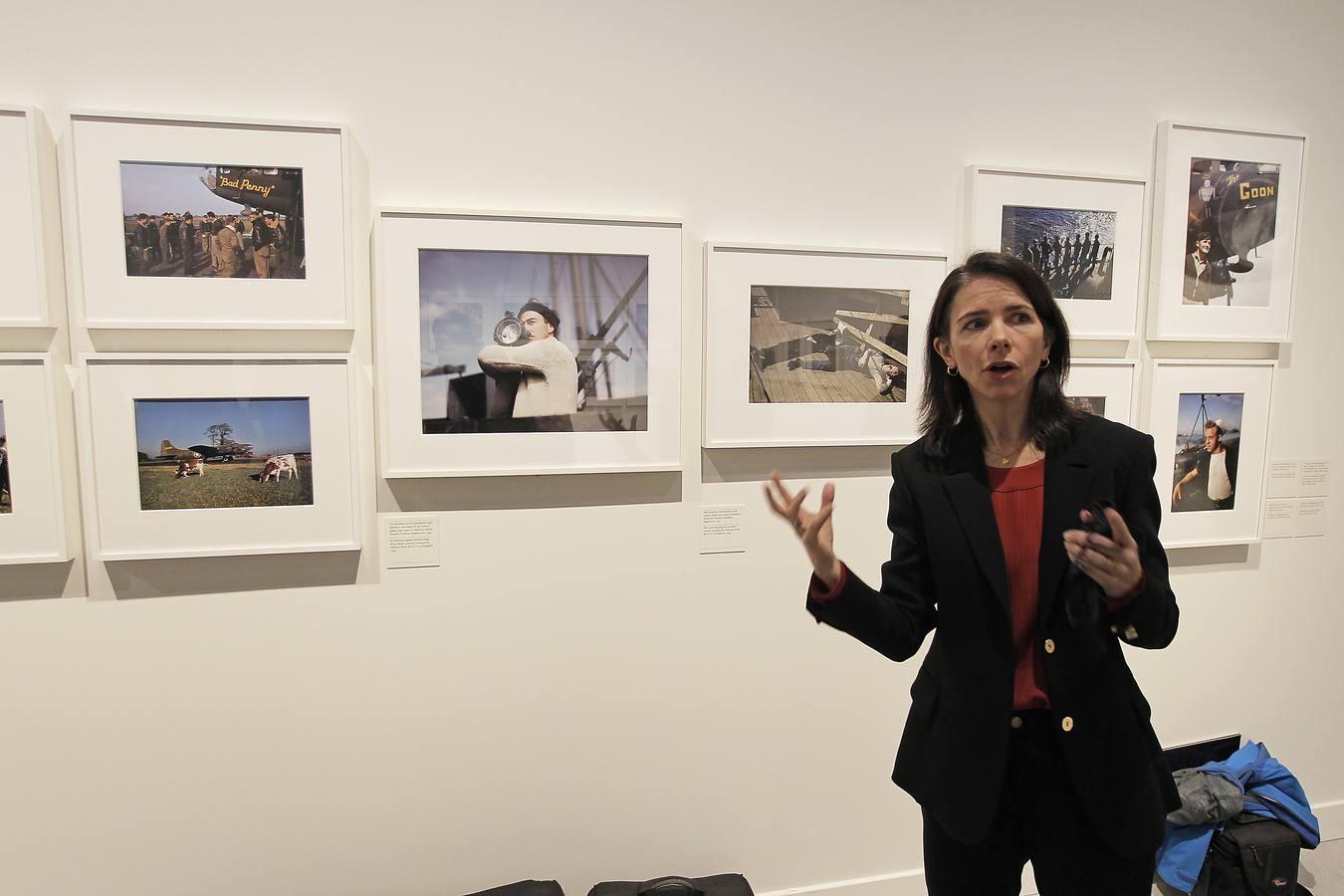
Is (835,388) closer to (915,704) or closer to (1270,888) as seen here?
(915,704)

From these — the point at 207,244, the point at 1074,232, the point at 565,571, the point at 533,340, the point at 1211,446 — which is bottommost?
the point at 565,571

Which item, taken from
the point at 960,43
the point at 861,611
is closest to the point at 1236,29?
the point at 960,43

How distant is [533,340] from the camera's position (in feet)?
6.37

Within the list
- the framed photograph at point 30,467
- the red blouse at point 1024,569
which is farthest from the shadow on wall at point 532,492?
the red blouse at point 1024,569

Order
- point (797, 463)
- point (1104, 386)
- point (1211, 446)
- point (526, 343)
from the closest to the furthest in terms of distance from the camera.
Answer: point (526, 343), point (797, 463), point (1104, 386), point (1211, 446)

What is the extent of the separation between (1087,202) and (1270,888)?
218 centimetres

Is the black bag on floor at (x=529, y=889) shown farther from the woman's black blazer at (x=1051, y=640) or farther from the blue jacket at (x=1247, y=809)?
the blue jacket at (x=1247, y=809)

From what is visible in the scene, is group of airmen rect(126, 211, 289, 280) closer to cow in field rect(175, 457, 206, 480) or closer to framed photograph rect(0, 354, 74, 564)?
framed photograph rect(0, 354, 74, 564)

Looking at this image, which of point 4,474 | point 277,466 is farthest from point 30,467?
point 277,466

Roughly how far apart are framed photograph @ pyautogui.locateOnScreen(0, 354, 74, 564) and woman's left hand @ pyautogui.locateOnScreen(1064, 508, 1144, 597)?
2.19 m

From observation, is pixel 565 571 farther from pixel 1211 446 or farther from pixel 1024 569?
pixel 1211 446

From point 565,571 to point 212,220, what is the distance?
1.24 metres

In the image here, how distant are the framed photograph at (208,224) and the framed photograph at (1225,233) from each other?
7.90 feet

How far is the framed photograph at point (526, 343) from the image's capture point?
188cm
